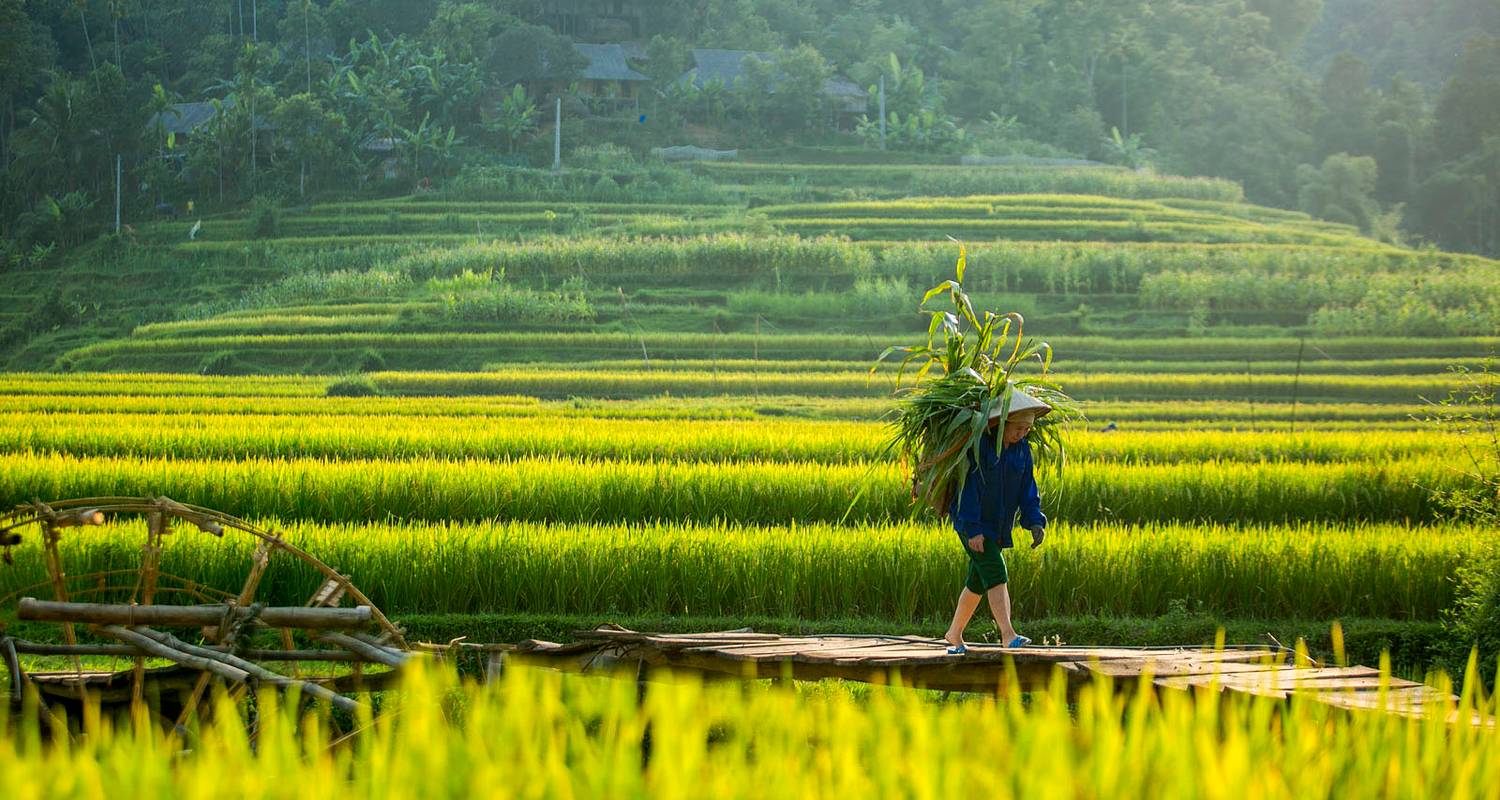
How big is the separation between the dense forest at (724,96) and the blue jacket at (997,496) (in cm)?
2329

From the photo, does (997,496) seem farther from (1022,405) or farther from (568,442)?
(568,442)

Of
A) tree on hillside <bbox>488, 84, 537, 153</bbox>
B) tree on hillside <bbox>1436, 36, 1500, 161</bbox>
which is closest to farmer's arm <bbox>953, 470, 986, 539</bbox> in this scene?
tree on hillside <bbox>488, 84, 537, 153</bbox>

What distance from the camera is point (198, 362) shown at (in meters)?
18.2

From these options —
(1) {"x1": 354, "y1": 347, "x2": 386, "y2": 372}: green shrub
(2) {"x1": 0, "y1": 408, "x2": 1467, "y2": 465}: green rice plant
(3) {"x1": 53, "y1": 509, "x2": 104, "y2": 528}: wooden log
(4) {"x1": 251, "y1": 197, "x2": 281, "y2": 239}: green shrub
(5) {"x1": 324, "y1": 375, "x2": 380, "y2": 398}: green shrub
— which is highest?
(4) {"x1": 251, "y1": 197, "x2": 281, "y2": 239}: green shrub

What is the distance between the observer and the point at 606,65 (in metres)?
31.4

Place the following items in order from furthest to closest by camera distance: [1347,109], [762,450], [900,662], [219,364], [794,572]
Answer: [1347,109]
[219,364]
[762,450]
[794,572]
[900,662]

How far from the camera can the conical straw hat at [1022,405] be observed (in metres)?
3.92

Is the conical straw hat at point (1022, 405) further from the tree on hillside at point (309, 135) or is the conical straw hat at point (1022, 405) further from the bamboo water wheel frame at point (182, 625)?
the tree on hillside at point (309, 135)

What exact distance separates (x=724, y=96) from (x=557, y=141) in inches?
201

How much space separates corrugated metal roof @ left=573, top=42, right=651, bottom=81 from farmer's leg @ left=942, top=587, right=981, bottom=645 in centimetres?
2771

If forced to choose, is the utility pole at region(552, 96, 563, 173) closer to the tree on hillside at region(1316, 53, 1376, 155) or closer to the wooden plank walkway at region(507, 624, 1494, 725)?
the tree on hillside at region(1316, 53, 1376, 155)

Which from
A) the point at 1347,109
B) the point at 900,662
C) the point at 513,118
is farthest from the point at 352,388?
the point at 1347,109

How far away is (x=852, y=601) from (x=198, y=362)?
14801 millimetres

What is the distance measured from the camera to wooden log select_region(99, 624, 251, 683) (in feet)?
9.30
